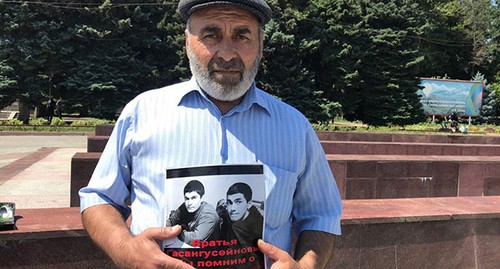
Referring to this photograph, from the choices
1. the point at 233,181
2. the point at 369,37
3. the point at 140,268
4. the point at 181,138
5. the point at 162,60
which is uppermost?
the point at 369,37

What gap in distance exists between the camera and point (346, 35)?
29531 mm

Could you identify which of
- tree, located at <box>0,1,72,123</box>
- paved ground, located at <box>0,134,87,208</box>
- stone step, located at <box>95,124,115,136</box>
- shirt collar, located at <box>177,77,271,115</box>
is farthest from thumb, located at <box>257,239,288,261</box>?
tree, located at <box>0,1,72,123</box>

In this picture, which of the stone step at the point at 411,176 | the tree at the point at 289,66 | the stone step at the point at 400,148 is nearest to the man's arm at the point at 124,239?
the stone step at the point at 411,176

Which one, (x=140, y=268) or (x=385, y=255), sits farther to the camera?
(x=385, y=255)

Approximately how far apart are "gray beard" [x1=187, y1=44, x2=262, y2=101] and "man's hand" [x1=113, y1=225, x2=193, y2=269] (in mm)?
454

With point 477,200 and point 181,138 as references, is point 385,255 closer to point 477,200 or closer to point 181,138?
point 477,200

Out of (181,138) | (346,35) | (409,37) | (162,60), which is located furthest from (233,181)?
(409,37)

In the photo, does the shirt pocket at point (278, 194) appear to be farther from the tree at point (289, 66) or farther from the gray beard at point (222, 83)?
the tree at point (289, 66)

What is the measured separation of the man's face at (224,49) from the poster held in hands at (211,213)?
0.31 metres

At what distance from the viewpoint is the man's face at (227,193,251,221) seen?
115 cm

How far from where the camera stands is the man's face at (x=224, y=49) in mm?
1324

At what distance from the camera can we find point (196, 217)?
1.14 meters

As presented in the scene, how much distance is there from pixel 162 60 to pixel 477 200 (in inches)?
1017

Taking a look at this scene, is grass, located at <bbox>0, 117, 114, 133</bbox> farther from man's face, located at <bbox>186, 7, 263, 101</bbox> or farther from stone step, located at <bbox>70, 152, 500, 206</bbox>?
man's face, located at <bbox>186, 7, 263, 101</bbox>
